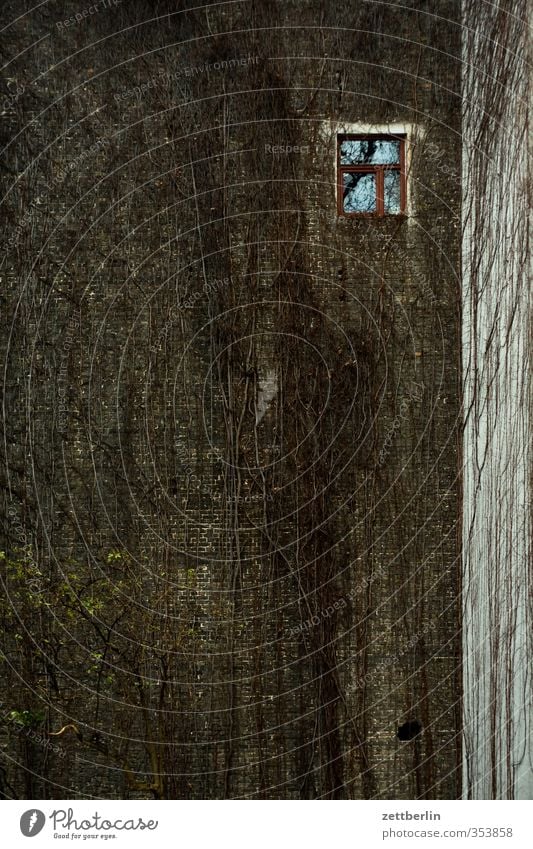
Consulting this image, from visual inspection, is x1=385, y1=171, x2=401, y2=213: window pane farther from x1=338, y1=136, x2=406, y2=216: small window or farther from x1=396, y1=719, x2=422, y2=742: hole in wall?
x1=396, y1=719, x2=422, y2=742: hole in wall

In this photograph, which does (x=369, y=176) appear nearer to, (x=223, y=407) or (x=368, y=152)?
(x=368, y=152)

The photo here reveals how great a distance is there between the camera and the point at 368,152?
15.1 ft

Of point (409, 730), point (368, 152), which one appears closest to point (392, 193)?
point (368, 152)

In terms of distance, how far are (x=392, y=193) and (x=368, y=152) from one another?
307mm

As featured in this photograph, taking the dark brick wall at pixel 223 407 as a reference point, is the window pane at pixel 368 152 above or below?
above

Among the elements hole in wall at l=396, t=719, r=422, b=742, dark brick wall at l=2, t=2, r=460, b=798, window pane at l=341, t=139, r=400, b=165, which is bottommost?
hole in wall at l=396, t=719, r=422, b=742

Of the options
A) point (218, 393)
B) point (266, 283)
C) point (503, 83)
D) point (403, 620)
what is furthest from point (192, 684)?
point (503, 83)

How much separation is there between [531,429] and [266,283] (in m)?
1.95

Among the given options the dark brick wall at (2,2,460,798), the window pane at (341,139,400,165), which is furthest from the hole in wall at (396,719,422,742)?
the window pane at (341,139,400,165)

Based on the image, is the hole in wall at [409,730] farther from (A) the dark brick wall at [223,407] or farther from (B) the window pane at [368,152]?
(B) the window pane at [368,152]

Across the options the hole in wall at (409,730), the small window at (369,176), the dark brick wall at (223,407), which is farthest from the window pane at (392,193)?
the hole in wall at (409,730)

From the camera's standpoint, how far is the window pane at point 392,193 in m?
4.60

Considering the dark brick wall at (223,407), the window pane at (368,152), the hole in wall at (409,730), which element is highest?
the window pane at (368,152)

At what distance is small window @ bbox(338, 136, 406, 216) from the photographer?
4.59 m
